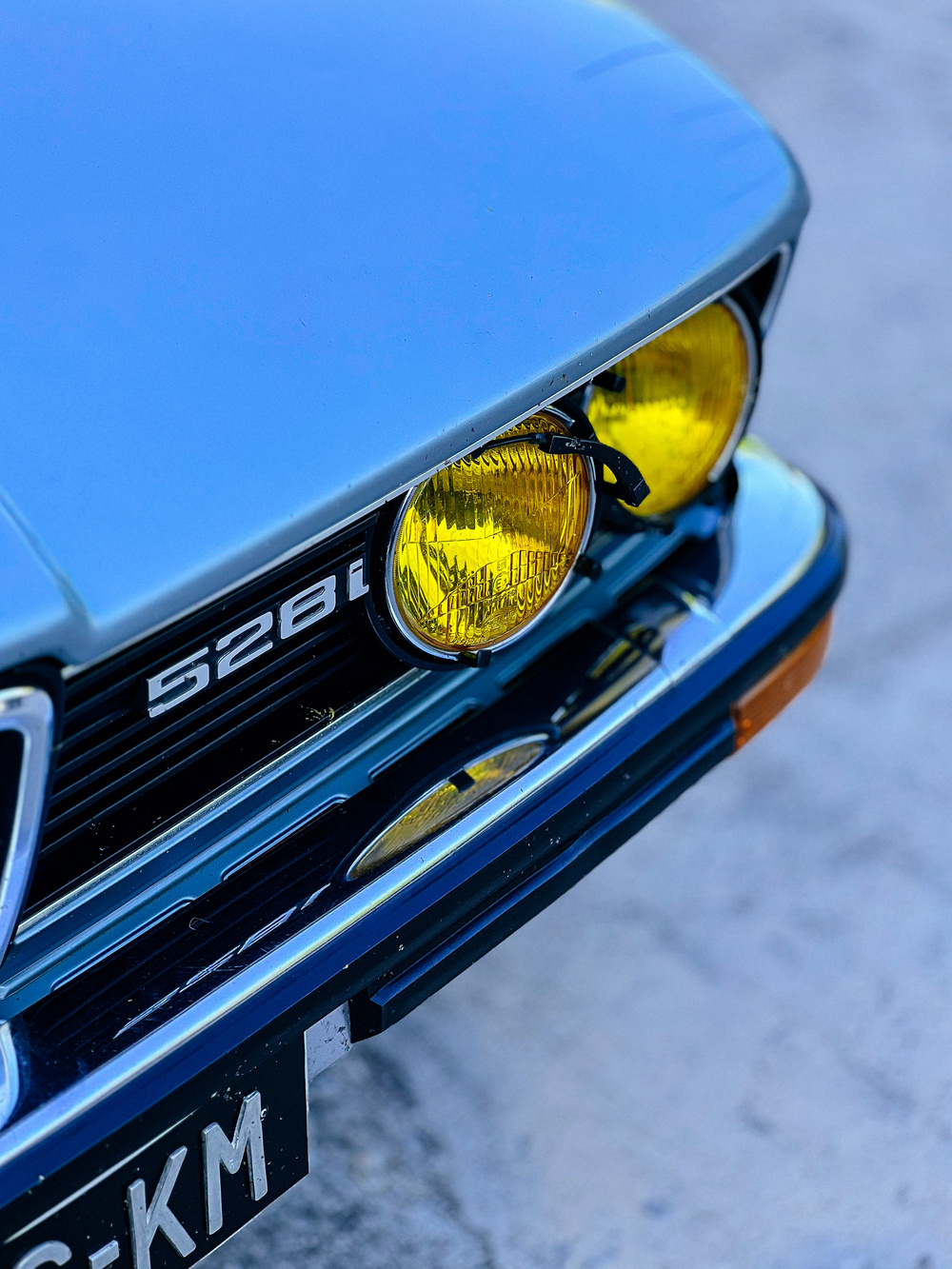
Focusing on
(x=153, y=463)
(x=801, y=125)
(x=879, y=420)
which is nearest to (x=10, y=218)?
(x=153, y=463)

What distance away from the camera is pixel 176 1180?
3.53 ft

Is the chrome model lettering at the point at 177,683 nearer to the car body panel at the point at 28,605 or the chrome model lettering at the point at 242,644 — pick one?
the chrome model lettering at the point at 242,644

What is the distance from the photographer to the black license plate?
Result: 98 centimetres

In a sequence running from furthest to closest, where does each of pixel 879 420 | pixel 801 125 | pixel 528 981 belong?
1. pixel 801 125
2. pixel 879 420
3. pixel 528 981

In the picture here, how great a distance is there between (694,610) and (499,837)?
39cm

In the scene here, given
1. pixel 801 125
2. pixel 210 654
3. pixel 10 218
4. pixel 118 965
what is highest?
pixel 10 218

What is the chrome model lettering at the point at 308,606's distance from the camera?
1.08 meters

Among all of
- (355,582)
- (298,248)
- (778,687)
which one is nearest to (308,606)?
(355,582)

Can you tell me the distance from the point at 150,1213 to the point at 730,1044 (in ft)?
3.31

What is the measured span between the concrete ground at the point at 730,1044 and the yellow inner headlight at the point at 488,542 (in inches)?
32.0

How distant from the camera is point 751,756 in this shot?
7.41 ft

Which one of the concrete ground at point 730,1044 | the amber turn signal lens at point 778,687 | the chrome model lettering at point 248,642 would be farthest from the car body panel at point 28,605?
the concrete ground at point 730,1044

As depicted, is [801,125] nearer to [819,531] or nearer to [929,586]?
[929,586]

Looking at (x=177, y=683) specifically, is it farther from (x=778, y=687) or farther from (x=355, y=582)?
(x=778, y=687)
